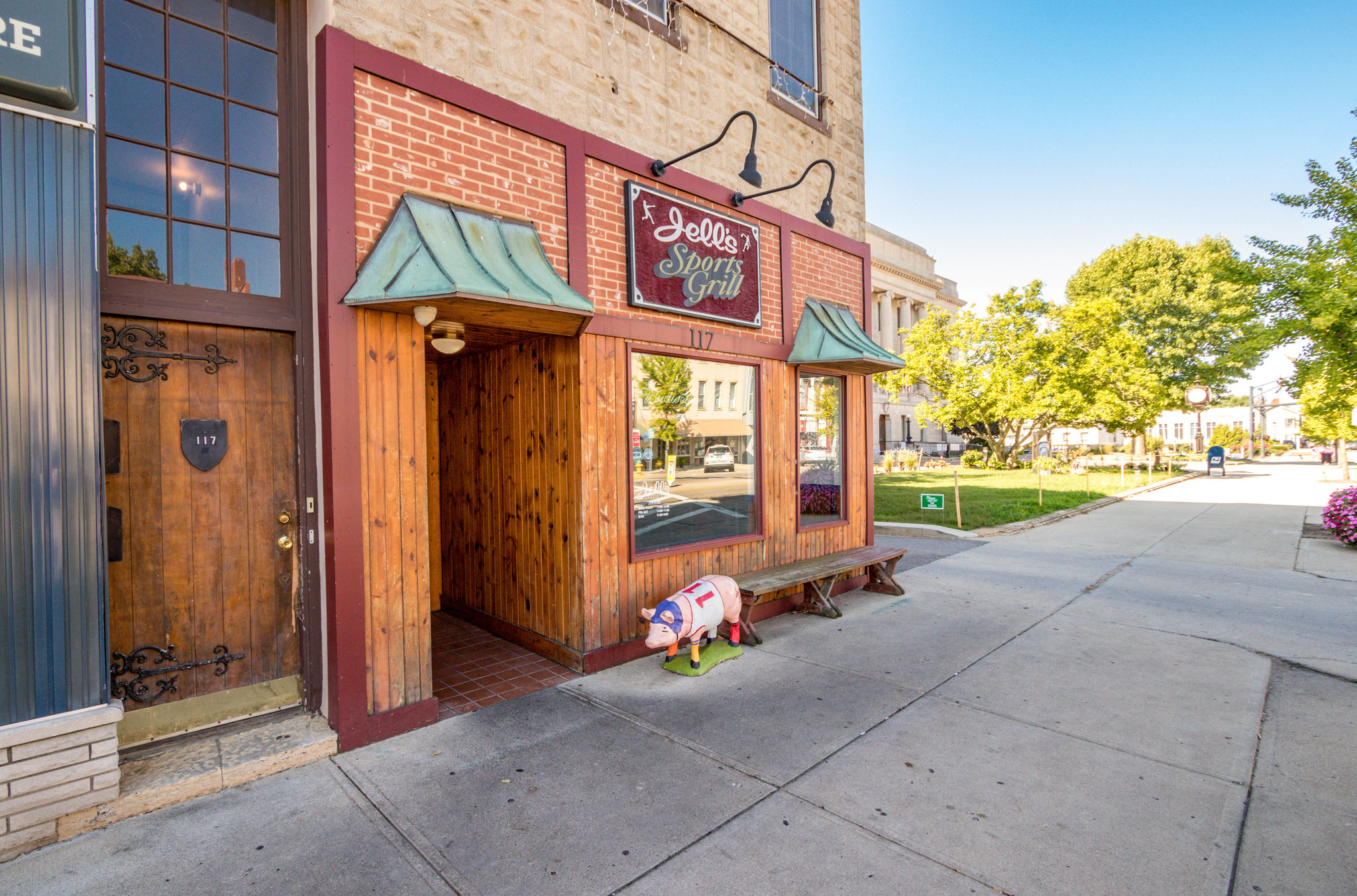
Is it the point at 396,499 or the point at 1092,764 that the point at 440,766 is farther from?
the point at 1092,764

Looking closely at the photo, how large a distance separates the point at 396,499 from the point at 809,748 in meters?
3.09

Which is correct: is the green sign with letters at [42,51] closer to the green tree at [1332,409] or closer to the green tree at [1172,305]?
the green tree at [1332,409]

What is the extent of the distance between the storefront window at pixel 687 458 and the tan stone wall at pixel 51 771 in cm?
349

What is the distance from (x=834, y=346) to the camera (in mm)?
6891

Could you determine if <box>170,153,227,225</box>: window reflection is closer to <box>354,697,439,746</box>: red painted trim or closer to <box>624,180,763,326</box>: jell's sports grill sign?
<box>624,180,763,326</box>: jell's sports grill sign

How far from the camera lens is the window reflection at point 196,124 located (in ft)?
12.0

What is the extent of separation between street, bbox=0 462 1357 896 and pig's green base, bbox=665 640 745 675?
13 cm

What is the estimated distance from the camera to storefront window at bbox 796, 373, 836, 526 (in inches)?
290

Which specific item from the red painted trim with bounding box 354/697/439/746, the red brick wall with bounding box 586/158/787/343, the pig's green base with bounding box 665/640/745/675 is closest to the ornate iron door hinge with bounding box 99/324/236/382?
the red painted trim with bounding box 354/697/439/746

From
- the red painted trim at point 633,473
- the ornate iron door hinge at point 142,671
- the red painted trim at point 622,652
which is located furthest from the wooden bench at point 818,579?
the ornate iron door hinge at point 142,671

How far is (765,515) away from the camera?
6.74 m

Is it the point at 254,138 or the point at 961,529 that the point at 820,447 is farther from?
the point at 254,138

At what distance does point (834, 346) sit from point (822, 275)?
130 centimetres

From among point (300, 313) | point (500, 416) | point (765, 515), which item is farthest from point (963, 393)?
point (300, 313)
